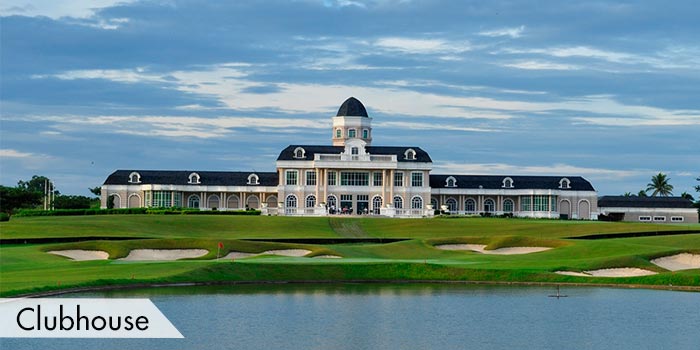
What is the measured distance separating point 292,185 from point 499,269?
2748 inches

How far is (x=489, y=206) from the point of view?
136375 mm

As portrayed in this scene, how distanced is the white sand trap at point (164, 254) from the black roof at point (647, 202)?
7448 cm

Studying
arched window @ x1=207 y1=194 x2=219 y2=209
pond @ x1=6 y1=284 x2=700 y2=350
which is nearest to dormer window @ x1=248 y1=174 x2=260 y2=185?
arched window @ x1=207 y1=194 x2=219 y2=209

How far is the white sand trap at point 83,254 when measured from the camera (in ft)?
241

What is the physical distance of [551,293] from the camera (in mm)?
55406

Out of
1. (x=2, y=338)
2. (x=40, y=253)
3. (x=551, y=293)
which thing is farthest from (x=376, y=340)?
(x=40, y=253)

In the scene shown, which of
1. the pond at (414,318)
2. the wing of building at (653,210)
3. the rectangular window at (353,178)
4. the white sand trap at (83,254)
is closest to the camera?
the pond at (414,318)

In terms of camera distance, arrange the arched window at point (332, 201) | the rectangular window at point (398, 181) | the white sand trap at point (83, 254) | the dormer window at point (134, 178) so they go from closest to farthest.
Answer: the white sand trap at point (83, 254) < the arched window at point (332, 201) < the rectangular window at point (398, 181) < the dormer window at point (134, 178)

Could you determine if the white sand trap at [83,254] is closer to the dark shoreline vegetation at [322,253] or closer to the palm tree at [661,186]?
the dark shoreline vegetation at [322,253]

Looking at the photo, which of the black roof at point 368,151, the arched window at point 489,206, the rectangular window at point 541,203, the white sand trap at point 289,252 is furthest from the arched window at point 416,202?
the white sand trap at point 289,252

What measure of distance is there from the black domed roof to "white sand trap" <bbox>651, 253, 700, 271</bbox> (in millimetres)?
74988

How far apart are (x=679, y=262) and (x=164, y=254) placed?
32081 mm

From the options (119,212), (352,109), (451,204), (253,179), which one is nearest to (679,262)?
(119,212)

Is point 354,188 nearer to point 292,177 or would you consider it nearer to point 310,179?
point 310,179
